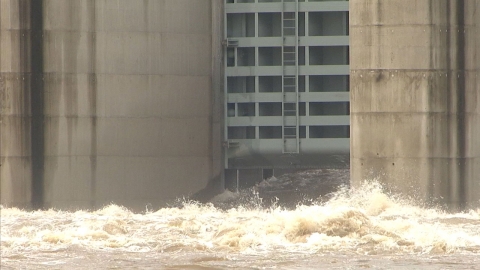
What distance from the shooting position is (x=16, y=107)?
2756cm

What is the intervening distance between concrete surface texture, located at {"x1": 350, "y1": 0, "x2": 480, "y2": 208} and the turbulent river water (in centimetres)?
49

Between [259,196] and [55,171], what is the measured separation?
4.52 meters

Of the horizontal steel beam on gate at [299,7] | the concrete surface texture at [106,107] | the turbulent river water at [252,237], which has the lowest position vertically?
the turbulent river water at [252,237]

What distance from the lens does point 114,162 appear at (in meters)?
27.7

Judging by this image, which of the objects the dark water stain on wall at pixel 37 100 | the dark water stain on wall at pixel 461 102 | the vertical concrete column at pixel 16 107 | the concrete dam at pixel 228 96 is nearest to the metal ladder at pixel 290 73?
the concrete dam at pixel 228 96

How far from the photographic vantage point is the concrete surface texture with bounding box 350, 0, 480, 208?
85.9 feet

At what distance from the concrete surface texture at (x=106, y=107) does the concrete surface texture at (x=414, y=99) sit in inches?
152

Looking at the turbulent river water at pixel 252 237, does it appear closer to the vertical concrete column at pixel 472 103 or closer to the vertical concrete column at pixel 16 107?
the vertical concrete column at pixel 16 107

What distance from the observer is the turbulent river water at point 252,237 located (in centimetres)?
2117

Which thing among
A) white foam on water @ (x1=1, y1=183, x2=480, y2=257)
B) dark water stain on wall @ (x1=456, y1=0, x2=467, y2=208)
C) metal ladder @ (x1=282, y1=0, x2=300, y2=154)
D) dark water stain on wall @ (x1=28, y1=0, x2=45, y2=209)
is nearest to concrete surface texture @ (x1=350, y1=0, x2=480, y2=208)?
dark water stain on wall @ (x1=456, y1=0, x2=467, y2=208)

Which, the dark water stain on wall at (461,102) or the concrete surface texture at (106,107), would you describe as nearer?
the dark water stain on wall at (461,102)

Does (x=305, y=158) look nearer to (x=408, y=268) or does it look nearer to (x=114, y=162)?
(x=114, y=162)

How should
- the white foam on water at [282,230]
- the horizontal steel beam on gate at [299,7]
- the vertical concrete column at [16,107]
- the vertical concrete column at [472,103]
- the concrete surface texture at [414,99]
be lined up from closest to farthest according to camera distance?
the white foam on water at [282,230] < the concrete surface texture at [414,99] < the vertical concrete column at [472,103] < the vertical concrete column at [16,107] < the horizontal steel beam on gate at [299,7]

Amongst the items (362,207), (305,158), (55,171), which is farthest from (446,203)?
(55,171)
